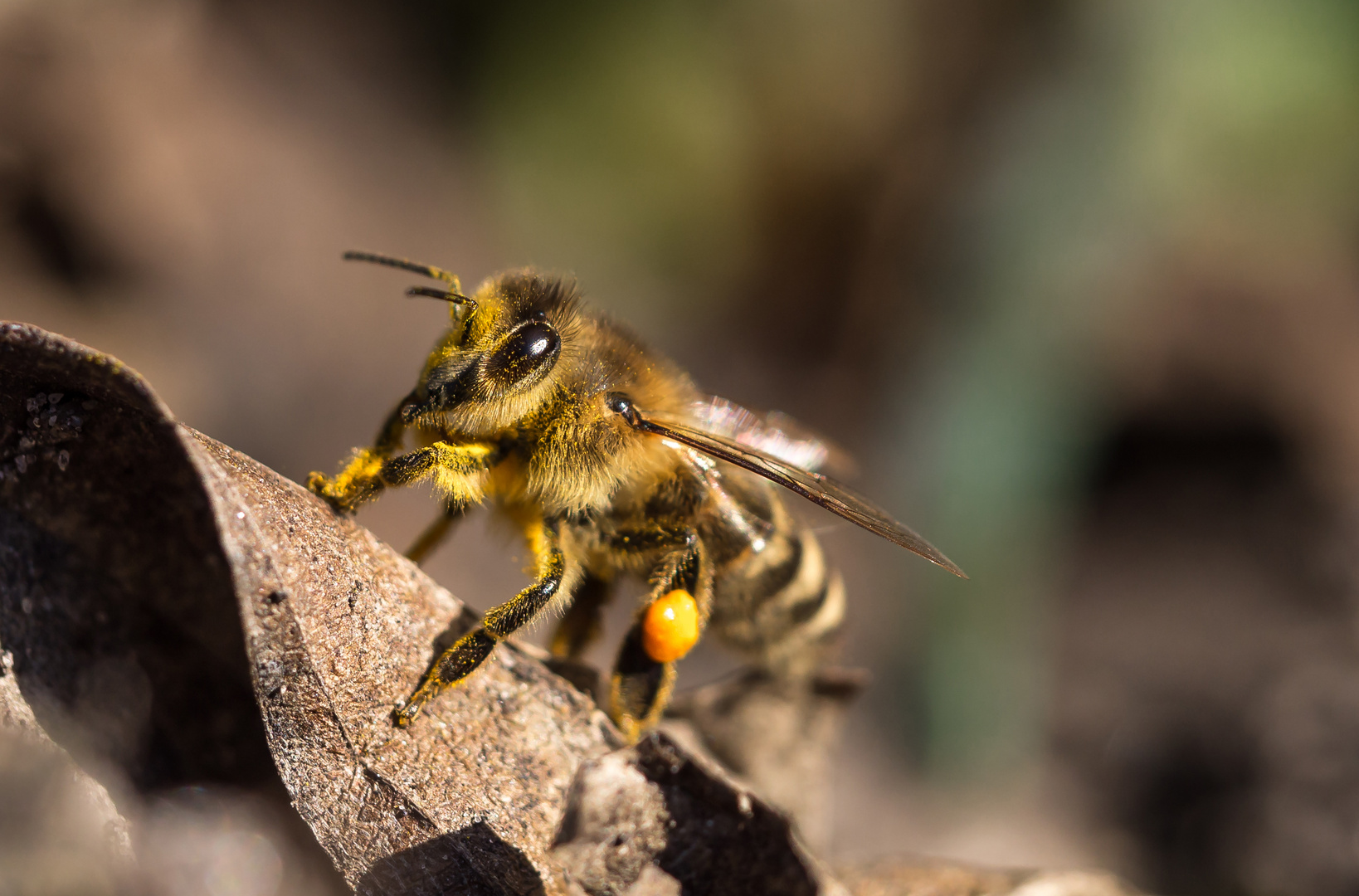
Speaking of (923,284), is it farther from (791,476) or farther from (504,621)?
(504,621)

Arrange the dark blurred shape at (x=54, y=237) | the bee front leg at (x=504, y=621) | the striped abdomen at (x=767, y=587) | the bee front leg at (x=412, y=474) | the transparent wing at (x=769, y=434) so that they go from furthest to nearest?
the dark blurred shape at (x=54, y=237) → the transparent wing at (x=769, y=434) → the striped abdomen at (x=767, y=587) → the bee front leg at (x=412, y=474) → the bee front leg at (x=504, y=621)

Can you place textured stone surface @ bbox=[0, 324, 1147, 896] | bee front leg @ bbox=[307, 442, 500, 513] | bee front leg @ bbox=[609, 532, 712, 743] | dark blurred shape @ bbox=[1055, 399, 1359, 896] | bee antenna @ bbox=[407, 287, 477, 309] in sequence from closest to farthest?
textured stone surface @ bbox=[0, 324, 1147, 896]
bee front leg @ bbox=[307, 442, 500, 513]
bee front leg @ bbox=[609, 532, 712, 743]
bee antenna @ bbox=[407, 287, 477, 309]
dark blurred shape @ bbox=[1055, 399, 1359, 896]

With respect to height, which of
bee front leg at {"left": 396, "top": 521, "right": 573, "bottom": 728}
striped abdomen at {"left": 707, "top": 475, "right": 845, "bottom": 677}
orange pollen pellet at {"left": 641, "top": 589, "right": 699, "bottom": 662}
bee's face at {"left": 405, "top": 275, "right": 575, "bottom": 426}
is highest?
striped abdomen at {"left": 707, "top": 475, "right": 845, "bottom": 677}

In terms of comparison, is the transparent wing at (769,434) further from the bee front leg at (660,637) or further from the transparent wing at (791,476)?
the bee front leg at (660,637)

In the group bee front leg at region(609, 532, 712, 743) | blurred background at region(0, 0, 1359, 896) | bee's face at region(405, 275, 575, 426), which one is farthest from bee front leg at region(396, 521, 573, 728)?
blurred background at region(0, 0, 1359, 896)

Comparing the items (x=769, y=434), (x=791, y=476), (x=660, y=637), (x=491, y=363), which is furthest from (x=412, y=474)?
(x=769, y=434)

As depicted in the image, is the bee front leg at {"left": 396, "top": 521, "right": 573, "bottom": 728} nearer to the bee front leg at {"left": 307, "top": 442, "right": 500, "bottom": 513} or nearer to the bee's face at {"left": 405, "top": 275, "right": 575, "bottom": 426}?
the bee front leg at {"left": 307, "top": 442, "right": 500, "bottom": 513}

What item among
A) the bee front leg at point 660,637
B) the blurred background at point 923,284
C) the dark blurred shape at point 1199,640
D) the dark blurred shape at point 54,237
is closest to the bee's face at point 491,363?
the bee front leg at point 660,637
